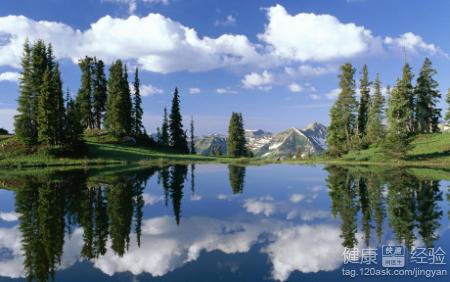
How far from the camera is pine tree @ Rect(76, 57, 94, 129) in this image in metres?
85.5

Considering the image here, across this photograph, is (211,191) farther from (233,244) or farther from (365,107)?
(365,107)

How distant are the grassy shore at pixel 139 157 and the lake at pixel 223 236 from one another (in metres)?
31.1

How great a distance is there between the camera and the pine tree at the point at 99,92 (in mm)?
89062

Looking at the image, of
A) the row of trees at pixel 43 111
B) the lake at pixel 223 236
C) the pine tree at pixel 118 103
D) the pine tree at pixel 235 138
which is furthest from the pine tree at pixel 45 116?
the pine tree at pixel 235 138

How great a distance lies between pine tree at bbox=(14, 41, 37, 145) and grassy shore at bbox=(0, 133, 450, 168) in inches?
83.0

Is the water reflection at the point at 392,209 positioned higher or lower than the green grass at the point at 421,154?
lower

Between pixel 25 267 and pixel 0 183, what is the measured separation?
2721 centimetres

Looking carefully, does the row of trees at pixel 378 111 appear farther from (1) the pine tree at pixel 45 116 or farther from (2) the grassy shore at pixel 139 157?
(1) the pine tree at pixel 45 116

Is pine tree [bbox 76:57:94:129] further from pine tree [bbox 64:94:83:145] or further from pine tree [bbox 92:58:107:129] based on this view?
pine tree [bbox 64:94:83:145]

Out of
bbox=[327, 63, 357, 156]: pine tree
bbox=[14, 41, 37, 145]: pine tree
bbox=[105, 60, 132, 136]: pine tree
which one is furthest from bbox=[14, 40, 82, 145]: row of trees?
bbox=[327, 63, 357, 156]: pine tree

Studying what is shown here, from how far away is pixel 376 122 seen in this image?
270 feet

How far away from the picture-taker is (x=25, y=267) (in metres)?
11.8

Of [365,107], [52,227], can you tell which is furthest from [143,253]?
[365,107]

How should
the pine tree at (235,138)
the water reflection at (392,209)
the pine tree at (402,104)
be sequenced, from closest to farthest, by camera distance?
the water reflection at (392,209) → the pine tree at (402,104) → the pine tree at (235,138)
